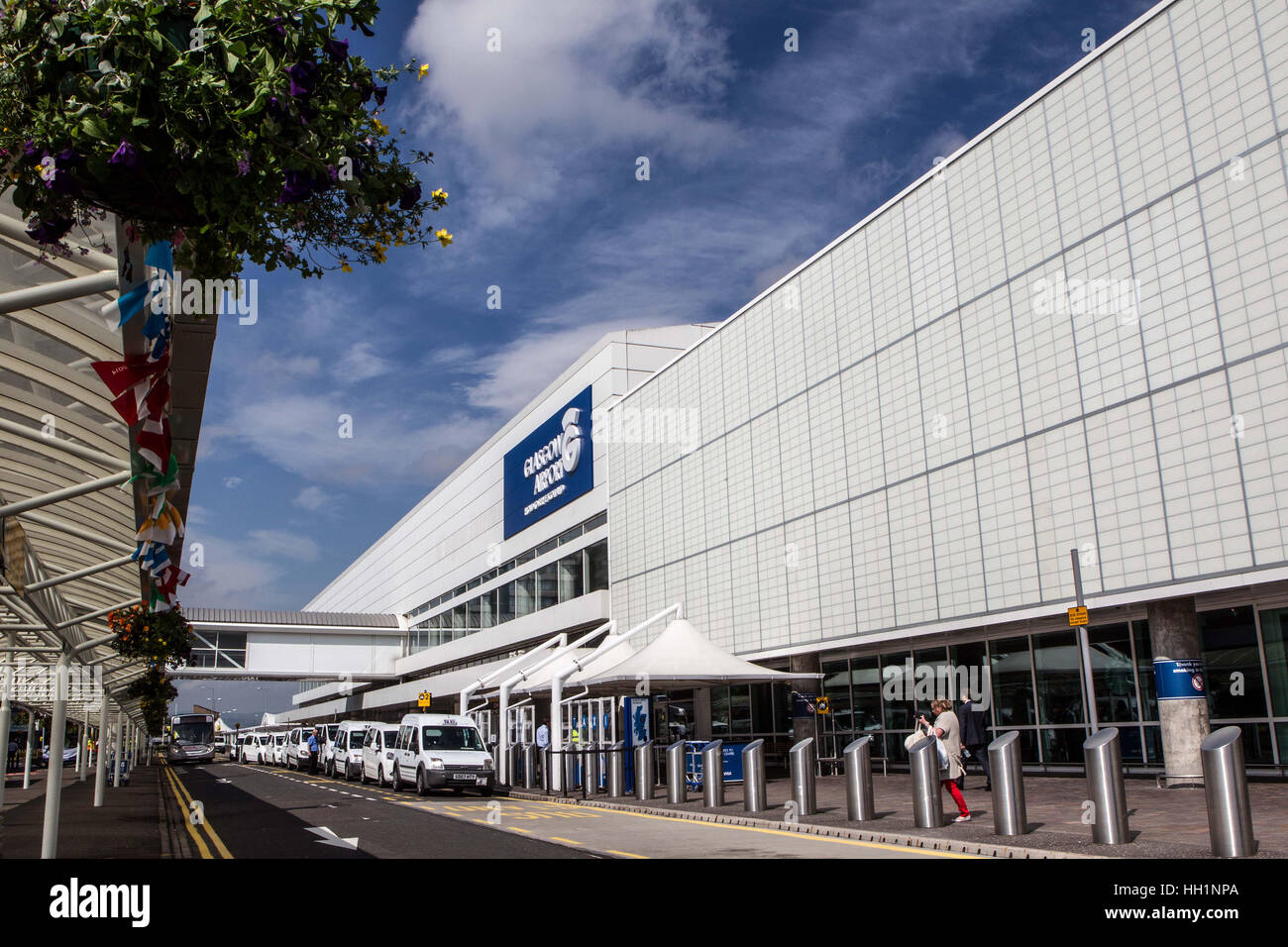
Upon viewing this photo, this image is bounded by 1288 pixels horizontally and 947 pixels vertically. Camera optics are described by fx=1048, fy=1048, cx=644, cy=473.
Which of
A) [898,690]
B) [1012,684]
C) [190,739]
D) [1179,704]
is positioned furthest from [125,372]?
[190,739]

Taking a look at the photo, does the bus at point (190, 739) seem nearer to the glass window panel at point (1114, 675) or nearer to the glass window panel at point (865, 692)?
the glass window panel at point (865, 692)

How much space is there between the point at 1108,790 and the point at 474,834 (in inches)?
344

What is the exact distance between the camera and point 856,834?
45.4 ft

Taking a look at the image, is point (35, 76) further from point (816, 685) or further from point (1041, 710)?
point (816, 685)

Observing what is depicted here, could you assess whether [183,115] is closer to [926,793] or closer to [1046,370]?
[926,793]

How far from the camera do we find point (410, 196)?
4.71m

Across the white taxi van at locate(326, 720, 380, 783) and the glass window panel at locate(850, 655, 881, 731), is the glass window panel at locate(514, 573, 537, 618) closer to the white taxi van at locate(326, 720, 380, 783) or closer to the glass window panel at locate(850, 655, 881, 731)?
the white taxi van at locate(326, 720, 380, 783)

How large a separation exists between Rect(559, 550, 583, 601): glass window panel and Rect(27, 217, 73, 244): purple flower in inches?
1565

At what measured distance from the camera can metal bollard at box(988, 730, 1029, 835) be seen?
1219 cm

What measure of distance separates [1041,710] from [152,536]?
2061 centimetres
